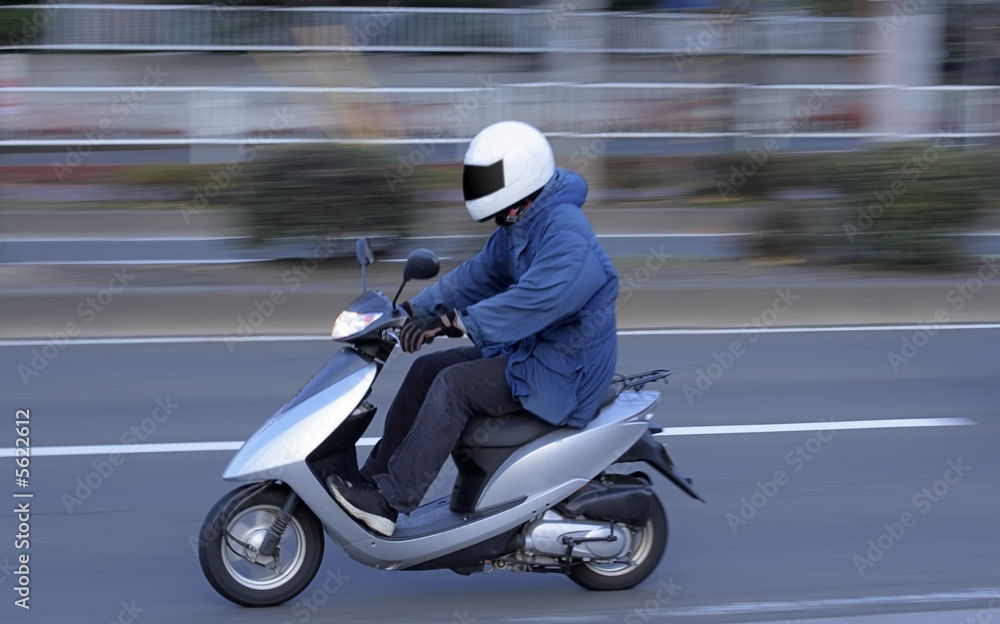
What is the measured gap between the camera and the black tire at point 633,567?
14.9 ft

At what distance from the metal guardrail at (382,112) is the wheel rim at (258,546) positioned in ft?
38.4

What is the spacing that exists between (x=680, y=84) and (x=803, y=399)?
10.2m

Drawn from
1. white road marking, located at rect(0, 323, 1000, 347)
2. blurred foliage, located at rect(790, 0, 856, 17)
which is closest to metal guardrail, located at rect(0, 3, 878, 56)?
blurred foliage, located at rect(790, 0, 856, 17)

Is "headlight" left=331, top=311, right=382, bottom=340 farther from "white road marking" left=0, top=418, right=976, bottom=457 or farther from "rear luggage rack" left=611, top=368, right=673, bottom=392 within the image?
"white road marking" left=0, top=418, right=976, bottom=457

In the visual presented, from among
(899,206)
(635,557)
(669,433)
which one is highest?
(899,206)

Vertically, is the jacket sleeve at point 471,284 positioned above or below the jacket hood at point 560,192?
below

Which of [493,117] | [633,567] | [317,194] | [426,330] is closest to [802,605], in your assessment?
[633,567]

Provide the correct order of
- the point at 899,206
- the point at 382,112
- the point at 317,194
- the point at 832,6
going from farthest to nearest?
the point at 832,6
the point at 382,112
the point at 899,206
the point at 317,194

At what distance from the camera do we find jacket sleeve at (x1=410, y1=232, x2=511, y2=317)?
459cm

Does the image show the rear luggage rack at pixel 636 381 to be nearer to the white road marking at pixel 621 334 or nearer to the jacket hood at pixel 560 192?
the jacket hood at pixel 560 192

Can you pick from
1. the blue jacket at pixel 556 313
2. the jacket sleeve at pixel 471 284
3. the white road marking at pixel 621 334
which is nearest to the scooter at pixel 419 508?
the blue jacket at pixel 556 313

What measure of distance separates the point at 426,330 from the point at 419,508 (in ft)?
2.69

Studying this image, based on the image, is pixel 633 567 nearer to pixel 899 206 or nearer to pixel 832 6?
pixel 899 206

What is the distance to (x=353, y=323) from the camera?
13.6 feet
